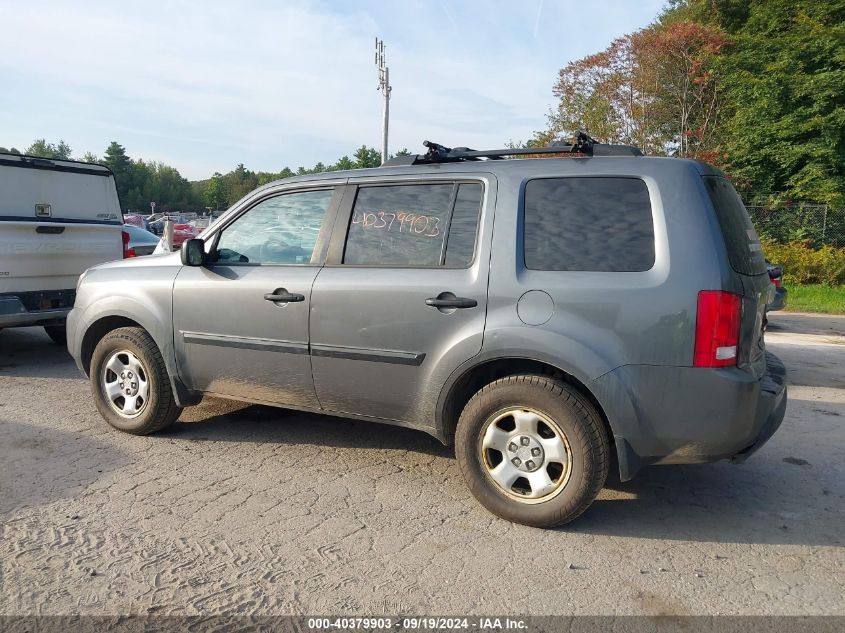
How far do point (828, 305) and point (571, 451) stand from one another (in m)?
12.7

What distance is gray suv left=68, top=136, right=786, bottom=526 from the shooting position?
3211mm

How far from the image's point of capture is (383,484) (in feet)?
13.3

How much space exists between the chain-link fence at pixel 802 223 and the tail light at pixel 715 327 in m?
17.2

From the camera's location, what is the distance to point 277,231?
14.6 feet

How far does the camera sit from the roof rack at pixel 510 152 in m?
3.65

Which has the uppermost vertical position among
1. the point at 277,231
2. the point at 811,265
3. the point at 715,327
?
the point at 277,231

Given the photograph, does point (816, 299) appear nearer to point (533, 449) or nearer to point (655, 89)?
point (655, 89)

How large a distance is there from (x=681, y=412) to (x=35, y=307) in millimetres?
6381

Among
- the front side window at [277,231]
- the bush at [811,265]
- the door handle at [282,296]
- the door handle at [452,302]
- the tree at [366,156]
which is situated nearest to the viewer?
the door handle at [452,302]

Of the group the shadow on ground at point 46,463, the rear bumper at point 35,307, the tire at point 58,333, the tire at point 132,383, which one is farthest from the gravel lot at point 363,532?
the tire at point 58,333

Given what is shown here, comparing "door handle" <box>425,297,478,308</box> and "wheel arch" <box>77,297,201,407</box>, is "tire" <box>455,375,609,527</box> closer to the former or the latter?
"door handle" <box>425,297,478,308</box>

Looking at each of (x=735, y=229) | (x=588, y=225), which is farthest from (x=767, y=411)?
(x=588, y=225)

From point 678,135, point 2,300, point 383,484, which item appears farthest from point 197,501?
point 678,135

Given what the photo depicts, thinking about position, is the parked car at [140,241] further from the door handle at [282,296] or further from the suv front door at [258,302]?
the door handle at [282,296]
